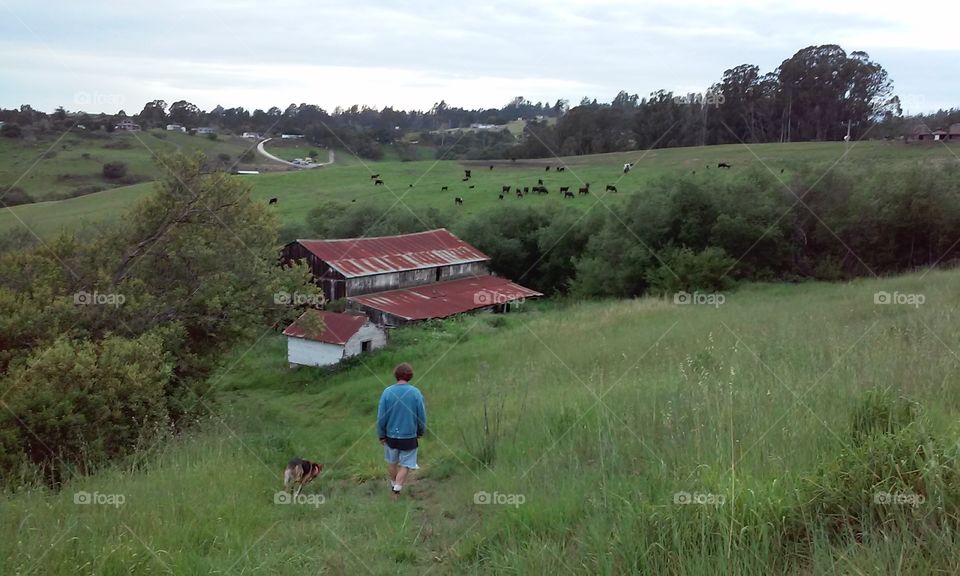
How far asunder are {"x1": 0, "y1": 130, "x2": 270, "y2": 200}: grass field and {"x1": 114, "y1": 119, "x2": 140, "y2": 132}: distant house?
101 centimetres

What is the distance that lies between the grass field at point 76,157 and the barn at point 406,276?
30930 millimetres

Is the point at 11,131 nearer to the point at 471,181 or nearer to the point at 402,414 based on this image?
the point at 471,181

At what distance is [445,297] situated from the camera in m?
40.2

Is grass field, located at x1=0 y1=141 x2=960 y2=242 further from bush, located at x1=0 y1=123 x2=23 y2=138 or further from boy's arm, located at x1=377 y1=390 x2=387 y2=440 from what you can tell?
boy's arm, located at x1=377 y1=390 x2=387 y2=440

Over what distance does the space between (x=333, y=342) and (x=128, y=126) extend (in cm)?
5952

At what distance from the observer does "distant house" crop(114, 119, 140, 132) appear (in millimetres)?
72000

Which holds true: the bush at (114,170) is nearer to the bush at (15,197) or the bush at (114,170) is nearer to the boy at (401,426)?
the bush at (15,197)

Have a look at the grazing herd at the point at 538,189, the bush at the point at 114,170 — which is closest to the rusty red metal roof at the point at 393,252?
the grazing herd at the point at 538,189

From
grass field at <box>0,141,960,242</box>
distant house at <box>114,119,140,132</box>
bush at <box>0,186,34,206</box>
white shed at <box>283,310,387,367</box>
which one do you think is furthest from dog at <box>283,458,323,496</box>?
distant house at <box>114,119,140,132</box>

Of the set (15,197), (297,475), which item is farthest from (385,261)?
(15,197)

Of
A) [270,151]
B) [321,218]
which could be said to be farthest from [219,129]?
[321,218]

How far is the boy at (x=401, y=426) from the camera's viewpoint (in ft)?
25.7

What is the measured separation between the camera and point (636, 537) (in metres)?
4.15

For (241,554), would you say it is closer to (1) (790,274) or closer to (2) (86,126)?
(1) (790,274)
